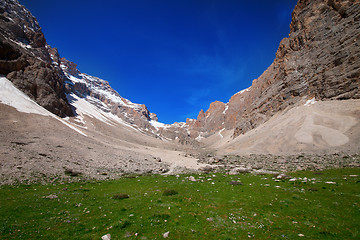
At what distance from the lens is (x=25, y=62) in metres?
98.1

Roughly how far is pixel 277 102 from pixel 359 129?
54.7 meters

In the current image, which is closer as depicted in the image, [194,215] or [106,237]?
[106,237]

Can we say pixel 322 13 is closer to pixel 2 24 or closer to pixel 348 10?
pixel 348 10

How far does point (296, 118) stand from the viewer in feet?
221

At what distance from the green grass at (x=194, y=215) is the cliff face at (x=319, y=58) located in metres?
72.0

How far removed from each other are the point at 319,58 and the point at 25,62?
167352 mm

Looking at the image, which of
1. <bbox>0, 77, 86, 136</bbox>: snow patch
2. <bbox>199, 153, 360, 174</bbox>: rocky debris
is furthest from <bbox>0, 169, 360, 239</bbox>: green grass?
<bbox>0, 77, 86, 136</bbox>: snow patch

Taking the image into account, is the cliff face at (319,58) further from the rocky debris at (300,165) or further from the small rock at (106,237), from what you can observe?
the small rock at (106,237)

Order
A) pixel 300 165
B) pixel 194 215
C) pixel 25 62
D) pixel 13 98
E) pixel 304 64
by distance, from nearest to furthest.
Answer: pixel 194 215 < pixel 300 165 < pixel 13 98 < pixel 304 64 < pixel 25 62

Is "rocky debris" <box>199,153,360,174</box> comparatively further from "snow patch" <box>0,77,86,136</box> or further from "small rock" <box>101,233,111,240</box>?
"snow patch" <box>0,77,86,136</box>

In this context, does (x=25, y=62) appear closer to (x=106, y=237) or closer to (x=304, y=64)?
(x=106, y=237)

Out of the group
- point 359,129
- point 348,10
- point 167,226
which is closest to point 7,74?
point 167,226

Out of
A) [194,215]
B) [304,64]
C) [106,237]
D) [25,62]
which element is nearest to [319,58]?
[304,64]

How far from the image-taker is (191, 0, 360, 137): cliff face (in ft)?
211
